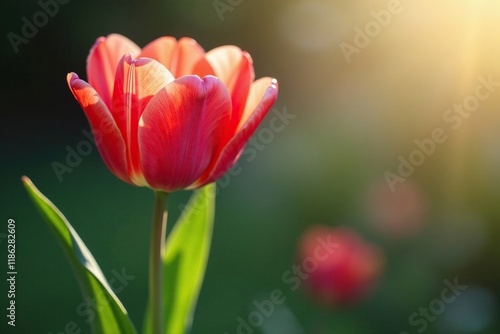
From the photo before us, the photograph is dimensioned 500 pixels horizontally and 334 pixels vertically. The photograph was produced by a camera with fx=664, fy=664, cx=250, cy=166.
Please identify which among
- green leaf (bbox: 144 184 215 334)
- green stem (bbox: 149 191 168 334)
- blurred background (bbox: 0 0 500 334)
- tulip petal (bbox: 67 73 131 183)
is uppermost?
tulip petal (bbox: 67 73 131 183)

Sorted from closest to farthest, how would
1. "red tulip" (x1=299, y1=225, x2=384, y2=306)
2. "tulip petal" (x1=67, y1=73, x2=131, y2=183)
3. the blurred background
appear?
"tulip petal" (x1=67, y1=73, x2=131, y2=183), "red tulip" (x1=299, y1=225, x2=384, y2=306), the blurred background

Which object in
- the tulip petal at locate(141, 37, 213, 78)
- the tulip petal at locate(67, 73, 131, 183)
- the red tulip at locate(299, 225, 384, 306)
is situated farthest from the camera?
the red tulip at locate(299, 225, 384, 306)

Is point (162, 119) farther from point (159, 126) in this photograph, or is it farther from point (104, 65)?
point (104, 65)

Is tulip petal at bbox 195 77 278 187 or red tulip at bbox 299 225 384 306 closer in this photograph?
tulip petal at bbox 195 77 278 187

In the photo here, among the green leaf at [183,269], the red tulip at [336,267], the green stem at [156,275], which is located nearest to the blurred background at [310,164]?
the red tulip at [336,267]

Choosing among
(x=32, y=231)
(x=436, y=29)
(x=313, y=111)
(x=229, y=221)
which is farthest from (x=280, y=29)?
(x=32, y=231)

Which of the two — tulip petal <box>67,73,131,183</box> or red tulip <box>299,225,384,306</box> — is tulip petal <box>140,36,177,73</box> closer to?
tulip petal <box>67,73,131,183</box>

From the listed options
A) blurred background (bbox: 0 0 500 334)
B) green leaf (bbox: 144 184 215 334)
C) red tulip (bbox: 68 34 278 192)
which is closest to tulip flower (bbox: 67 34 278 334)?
red tulip (bbox: 68 34 278 192)
